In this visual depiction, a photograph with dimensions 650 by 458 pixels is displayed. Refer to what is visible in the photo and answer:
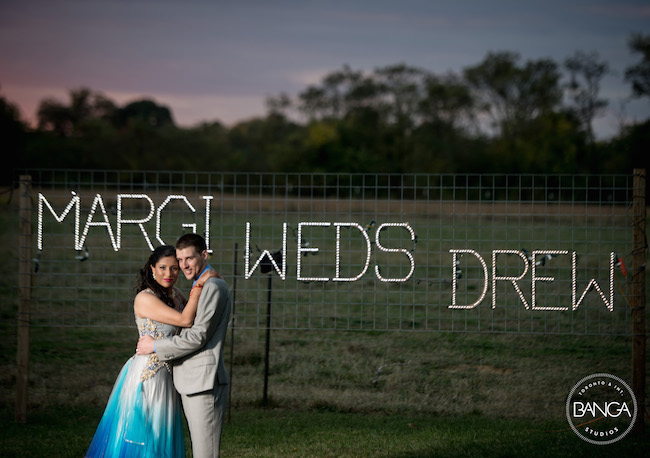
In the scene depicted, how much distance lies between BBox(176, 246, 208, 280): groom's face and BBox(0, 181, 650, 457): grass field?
2.23m

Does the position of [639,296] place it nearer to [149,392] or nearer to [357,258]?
[149,392]

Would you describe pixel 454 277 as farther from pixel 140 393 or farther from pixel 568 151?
pixel 568 151

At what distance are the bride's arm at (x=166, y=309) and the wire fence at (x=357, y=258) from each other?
4.24ft

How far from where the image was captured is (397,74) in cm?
4878

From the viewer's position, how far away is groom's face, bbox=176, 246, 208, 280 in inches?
168

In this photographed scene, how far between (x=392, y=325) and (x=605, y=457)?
653 cm

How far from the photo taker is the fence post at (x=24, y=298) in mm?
6707

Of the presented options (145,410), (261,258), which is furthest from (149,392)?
(261,258)

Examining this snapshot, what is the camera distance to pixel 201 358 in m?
4.31

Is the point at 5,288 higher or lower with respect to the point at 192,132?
lower

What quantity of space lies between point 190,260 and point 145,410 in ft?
3.50

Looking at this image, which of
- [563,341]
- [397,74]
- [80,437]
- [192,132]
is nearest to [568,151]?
[397,74]

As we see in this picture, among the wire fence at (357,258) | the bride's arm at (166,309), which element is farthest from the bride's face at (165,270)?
the wire fence at (357,258)

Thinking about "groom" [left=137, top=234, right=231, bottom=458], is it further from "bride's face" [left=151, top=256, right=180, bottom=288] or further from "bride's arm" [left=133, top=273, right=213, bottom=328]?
"bride's face" [left=151, top=256, right=180, bottom=288]
